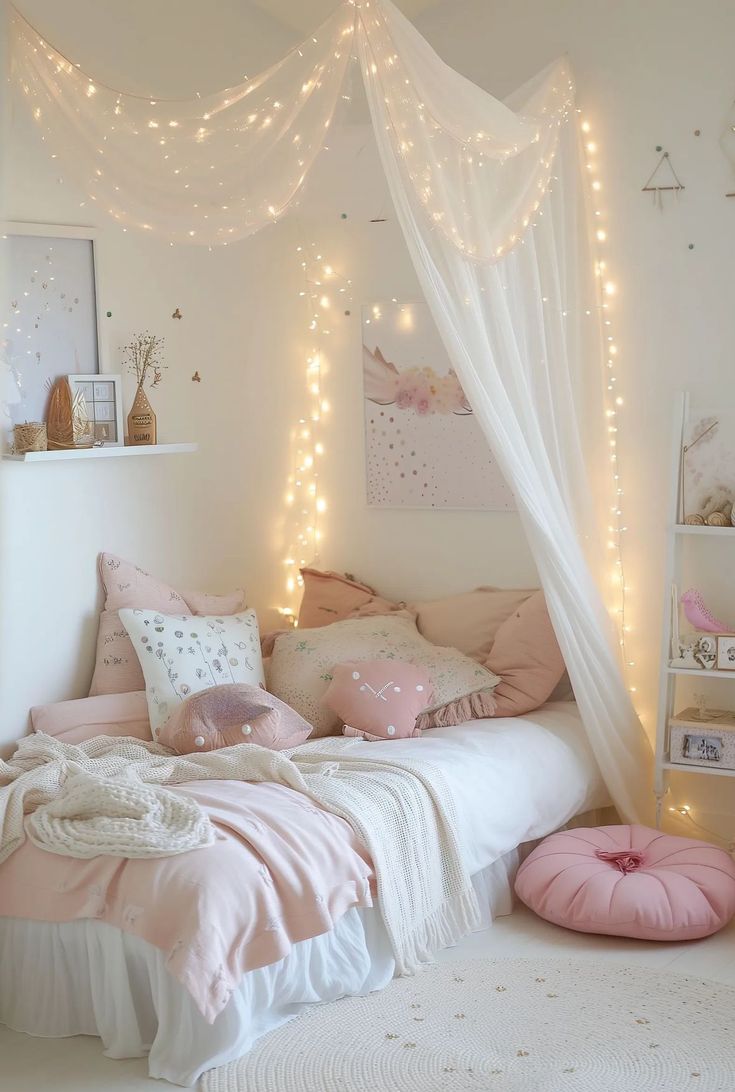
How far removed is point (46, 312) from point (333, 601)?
1.45 metres

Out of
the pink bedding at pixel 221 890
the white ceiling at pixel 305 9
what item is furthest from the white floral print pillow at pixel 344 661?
the white ceiling at pixel 305 9

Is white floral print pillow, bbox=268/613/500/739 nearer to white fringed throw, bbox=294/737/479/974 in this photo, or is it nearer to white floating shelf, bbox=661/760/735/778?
white fringed throw, bbox=294/737/479/974

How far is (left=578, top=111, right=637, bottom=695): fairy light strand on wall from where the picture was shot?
3.97m

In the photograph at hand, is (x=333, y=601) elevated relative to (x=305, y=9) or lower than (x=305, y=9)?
lower

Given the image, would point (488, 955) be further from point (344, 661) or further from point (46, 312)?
point (46, 312)

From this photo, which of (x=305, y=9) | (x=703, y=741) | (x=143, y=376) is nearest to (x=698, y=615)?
(x=703, y=741)

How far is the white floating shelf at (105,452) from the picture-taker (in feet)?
11.2

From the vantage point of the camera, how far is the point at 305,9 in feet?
13.4

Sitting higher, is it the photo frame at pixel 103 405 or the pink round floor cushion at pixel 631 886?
the photo frame at pixel 103 405

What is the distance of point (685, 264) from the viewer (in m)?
3.88

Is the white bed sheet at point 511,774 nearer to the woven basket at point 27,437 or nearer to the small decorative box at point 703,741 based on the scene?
the small decorative box at point 703,741

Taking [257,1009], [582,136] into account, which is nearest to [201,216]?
[582,136]

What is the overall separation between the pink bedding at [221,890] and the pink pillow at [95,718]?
27.1 inches

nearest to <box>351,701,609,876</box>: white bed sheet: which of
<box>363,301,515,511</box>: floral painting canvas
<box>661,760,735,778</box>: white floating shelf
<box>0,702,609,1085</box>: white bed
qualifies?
<box>0,702,609,1085</box>: white bed
